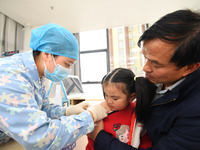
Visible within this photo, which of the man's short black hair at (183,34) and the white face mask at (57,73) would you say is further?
the white face mask at (57,73)

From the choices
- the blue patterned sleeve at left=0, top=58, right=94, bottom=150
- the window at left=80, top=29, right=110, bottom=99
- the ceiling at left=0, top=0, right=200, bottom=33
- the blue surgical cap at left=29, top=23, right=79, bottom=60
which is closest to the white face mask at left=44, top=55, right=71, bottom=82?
the blue surgical cap at left=29, top=23, right=79, bottom=60

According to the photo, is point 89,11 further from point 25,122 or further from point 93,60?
point 25,122

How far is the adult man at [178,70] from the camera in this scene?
452 millimetres

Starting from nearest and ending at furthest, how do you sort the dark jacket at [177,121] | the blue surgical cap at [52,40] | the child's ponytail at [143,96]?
the dark jacket at [177,121], the child's ponytail at [143,96], the blue surgical cap at [52,40]

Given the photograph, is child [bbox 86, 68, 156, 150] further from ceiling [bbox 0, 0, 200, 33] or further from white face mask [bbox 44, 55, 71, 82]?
ceiling [bbox 0, 0, 200, 33]

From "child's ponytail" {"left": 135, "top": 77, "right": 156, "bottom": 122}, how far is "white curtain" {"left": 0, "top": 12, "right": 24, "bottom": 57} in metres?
3.34

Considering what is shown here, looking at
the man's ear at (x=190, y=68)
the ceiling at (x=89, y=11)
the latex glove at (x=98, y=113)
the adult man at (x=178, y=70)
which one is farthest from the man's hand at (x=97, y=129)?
the ceiling at (x=89, y=11)

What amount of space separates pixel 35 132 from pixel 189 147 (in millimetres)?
706

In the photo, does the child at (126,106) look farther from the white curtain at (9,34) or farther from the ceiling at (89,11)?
the white curtain at (9,34)

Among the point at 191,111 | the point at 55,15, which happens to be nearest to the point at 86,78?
the point at 55,15

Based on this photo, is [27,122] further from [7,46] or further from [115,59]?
[115,59]

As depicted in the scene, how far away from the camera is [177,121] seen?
1.65ft

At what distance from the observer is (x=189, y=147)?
0.44 m

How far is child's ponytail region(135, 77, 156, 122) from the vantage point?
690 mm
